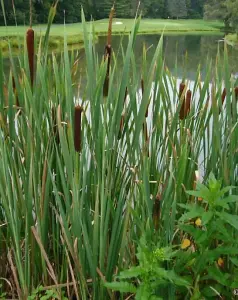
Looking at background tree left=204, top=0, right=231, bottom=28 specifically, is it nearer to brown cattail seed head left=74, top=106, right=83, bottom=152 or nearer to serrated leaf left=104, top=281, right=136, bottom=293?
brown cattail seed head left=74, top=106, right=83, bottom=152

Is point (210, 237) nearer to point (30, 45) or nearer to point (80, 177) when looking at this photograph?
point (80, 177)

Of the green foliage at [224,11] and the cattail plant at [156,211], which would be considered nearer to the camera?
the cattail plant at [156,211]

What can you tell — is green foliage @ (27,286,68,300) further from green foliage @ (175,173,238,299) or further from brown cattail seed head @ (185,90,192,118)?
brown cattail seed head @ (185,90,192,118)

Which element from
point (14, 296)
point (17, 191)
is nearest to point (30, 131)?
point (17, 191)

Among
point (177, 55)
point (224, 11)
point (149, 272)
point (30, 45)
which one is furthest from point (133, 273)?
point (224, 11)

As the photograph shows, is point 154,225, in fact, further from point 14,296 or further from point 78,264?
point 14,296

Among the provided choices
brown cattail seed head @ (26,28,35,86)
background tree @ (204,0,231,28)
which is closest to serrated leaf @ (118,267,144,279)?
brown cattail seed head @ (26,28,35,86)

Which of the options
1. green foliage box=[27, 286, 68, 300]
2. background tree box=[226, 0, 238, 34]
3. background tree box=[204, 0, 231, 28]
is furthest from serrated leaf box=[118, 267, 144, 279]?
background tree box=[204, 0, 231, 28]

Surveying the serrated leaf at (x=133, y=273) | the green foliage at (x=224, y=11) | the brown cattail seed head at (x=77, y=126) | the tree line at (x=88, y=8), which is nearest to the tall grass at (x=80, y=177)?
the brown cattail seed head at (x=77, y=126)

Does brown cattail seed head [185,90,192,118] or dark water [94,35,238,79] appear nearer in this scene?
brown cattail seed head [185,90,192,118]

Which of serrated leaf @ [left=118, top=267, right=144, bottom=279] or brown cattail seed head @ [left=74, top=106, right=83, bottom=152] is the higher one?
brown cattail seed head @ [left=74, top=106, right=83, bottom=152]

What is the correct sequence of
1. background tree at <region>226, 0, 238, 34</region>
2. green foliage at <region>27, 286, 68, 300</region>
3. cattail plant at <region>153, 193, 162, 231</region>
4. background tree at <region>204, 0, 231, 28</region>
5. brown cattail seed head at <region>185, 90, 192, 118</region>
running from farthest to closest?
background tree at <region>204, 0, 231, 28</region> → background tree at <region>226, 0, 238, 34</region> → brown cattail seed head at <region>185, 90, 192, 118</region> → green foliage at <region>27, 286, 68, 300</region> → cattail plant at <region>153, 193, 162, 231</region>

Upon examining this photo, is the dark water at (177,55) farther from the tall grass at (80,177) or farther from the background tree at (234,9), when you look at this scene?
the background tree at (234,9)

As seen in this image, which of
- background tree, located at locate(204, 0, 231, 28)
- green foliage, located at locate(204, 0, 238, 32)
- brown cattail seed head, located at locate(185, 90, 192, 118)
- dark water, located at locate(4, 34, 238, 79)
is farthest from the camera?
background tree, located at locate(204, 0, 231, 28)
